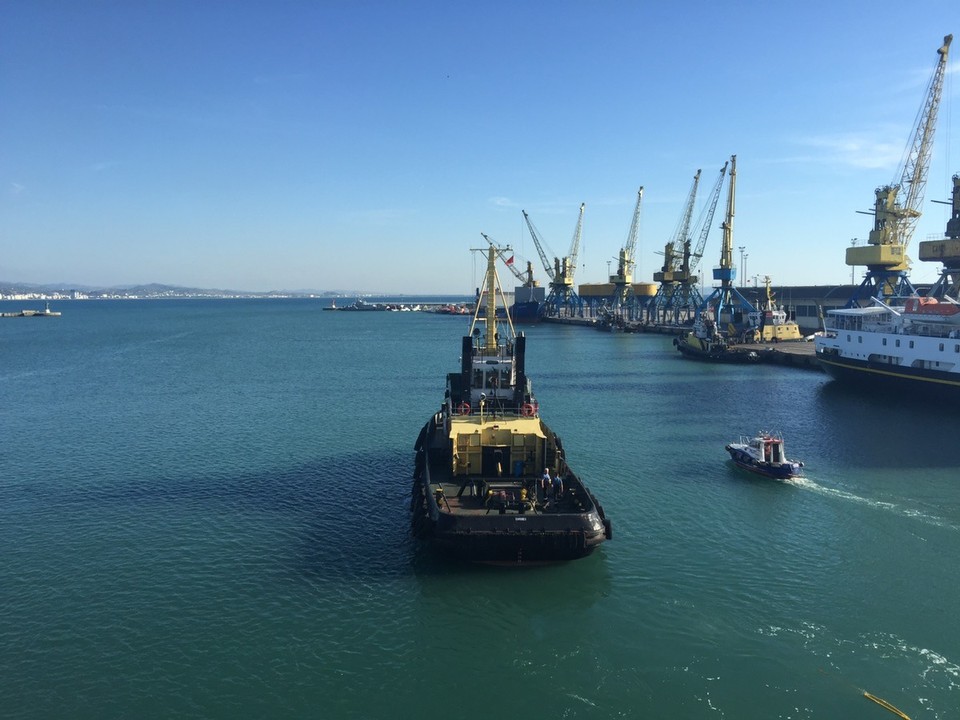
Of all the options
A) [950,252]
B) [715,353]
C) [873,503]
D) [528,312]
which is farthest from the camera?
[528,312]

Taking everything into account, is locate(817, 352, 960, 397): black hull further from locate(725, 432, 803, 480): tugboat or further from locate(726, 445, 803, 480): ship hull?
locate(726, 445, 803, 480): ship hull

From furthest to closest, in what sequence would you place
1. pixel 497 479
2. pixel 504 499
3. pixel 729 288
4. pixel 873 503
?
pixel 729 288 < pixel 873 503 < pixel 497 479 < pixel 504 499

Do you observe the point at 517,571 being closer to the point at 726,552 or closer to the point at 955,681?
the point at 726,552

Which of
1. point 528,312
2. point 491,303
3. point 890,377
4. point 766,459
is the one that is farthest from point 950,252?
point 528,312

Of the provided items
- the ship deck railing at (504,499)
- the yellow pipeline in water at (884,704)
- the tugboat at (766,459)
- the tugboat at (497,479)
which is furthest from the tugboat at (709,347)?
the yellow pipeline in water at (884,704)

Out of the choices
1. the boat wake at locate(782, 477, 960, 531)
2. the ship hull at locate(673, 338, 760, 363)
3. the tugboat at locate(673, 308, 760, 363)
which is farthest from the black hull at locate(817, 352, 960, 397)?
the boat wake at locate(782, 477, 960, 531)

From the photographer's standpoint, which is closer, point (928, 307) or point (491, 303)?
point (491, 303)

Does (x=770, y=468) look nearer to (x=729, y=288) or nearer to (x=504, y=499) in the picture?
(x=504, y=499)

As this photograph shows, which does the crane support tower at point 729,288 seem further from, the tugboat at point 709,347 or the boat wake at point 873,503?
the boat wake at point 873,503
